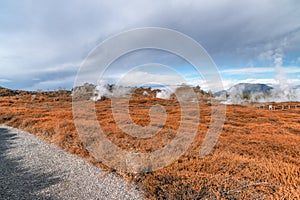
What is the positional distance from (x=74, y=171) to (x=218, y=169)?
231 inches

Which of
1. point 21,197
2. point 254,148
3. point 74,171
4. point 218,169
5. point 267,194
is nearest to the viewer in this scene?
point 267,194

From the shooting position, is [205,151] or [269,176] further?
[205,151]

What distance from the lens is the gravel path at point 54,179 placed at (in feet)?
19.4

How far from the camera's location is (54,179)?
22.7 ft

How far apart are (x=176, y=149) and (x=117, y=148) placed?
316 cm

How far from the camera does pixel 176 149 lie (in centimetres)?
967

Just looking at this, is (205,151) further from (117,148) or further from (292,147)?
(292,147)

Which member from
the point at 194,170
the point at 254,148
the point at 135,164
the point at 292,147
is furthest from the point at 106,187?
the point at 292,147

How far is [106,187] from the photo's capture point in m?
6.48

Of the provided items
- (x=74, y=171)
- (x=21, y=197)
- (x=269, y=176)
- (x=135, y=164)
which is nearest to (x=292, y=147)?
(x=269, y=176)

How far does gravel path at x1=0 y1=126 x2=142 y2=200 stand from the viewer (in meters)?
5.92

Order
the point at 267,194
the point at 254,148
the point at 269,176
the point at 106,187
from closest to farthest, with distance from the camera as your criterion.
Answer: the point at 267,194 → the point at 269,176 → the point at 106,187 → the point at 254,148

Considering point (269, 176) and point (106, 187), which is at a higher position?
point (269, 176)

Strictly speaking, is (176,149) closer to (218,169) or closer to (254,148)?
(218,169)
